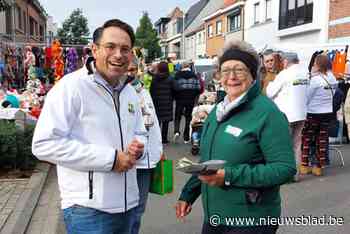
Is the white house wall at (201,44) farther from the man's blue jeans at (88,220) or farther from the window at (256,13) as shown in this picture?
the man's blue jeans at (88,220)

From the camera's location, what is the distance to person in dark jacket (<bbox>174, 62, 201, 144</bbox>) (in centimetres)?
1021

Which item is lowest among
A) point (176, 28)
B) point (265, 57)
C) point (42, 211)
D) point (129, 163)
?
point (42, 211)

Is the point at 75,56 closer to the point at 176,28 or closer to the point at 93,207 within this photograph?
the point at 93,207

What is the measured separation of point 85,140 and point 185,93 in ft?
26.5

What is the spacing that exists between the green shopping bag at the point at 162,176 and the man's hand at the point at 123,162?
1.11 metres

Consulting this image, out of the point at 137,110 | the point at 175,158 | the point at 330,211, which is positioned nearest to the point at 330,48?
the point at 175,158

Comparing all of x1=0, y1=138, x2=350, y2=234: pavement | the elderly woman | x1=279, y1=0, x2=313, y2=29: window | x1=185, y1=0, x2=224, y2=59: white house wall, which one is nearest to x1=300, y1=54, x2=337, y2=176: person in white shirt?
x1=0, y1=138, x2=350, y2=234: pavement

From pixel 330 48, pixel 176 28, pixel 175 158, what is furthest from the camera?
pixel 176 28

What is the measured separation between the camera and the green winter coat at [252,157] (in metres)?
2.19

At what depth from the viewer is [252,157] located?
227cm

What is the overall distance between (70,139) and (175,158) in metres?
6.42

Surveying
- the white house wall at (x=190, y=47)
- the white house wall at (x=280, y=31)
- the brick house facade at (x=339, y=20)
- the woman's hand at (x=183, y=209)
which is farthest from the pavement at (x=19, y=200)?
the white house wall at (x=190, y=47)

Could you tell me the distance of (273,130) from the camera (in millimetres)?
2211

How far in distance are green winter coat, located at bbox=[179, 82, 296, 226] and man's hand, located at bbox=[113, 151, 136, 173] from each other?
0.46 m
